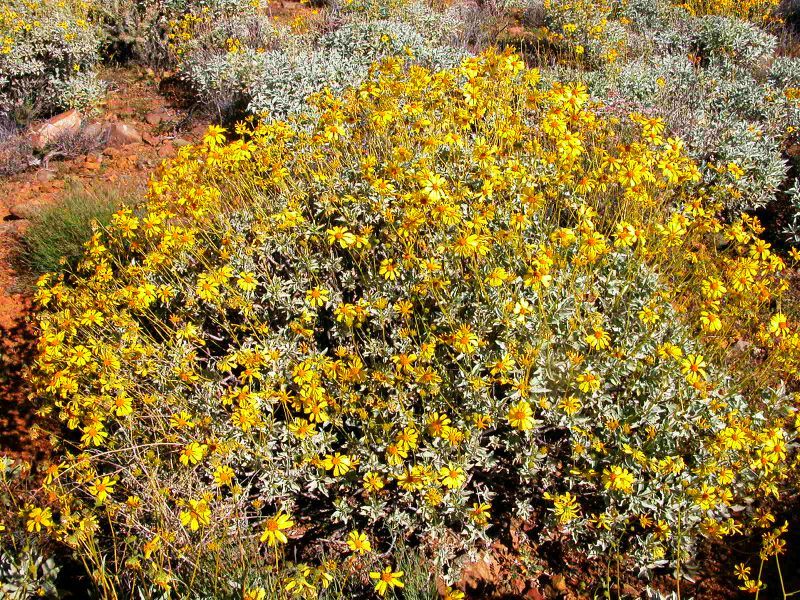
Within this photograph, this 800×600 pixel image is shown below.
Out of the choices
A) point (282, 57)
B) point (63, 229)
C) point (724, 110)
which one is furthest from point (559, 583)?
point (282, 57)

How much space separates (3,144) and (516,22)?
21.5 ft

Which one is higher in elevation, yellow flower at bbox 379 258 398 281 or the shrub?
the shrub

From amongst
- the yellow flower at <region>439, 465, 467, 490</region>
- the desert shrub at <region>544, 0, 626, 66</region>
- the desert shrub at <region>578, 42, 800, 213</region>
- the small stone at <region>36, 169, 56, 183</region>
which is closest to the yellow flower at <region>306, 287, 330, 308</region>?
the yellow flower at <region>439, 465, 467, 490</region>

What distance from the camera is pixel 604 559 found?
2.74 m

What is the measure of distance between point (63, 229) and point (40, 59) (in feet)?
12.3

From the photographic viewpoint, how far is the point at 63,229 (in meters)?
4.69

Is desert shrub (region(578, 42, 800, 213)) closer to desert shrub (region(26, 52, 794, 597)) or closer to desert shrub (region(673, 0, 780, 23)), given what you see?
desert shrub (region(673, 0, 780, 23))

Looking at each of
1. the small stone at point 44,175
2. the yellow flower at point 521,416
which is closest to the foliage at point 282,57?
the small stone at point 44,175

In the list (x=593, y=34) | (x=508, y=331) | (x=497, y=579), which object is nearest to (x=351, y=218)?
(x=508, y=331)

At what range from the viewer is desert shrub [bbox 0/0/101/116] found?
684 cm

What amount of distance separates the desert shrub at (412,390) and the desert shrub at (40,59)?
4867 mm

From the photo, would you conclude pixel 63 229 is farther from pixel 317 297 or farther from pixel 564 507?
pixel 564 507

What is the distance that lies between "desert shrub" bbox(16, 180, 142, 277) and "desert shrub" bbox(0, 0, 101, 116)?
2.71 meters

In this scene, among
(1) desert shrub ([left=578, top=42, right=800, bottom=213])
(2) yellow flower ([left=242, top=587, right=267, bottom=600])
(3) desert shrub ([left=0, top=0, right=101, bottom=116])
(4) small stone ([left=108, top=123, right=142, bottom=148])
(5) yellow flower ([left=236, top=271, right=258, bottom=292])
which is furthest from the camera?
(3) desert shrub ([left=0, top=0, right=101, bottom=116])
